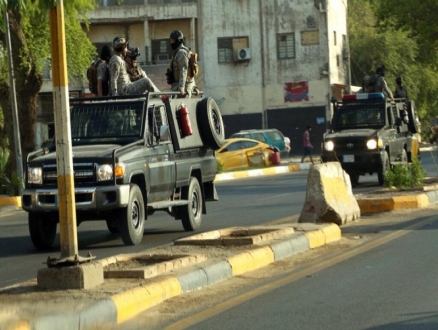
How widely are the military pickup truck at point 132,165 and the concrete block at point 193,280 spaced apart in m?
3.82

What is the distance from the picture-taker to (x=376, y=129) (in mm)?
27562

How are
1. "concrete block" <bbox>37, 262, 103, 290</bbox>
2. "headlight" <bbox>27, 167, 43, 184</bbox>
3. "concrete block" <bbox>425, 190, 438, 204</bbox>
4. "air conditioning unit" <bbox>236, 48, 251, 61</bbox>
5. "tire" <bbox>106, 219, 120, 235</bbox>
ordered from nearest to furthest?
"concrete block" <bbox>37, 262, 103, 290</bbox> → "headlight" <bbox>27, 167, 43, 184</bbox> → "tire" <bbox>106, 219, 120, 235</bbox> → "concrete block" <bbox>425, 190, 438, 204</bbox> → "air conditioning unit" <bbox>236, 48, 251, 61</bbox>

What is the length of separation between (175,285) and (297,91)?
48415mm

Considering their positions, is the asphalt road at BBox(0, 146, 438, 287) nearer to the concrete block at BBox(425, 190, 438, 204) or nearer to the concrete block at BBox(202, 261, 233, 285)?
the concrete block at BBox(202, 261, 233, 285)

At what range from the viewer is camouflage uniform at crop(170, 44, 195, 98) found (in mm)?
17391

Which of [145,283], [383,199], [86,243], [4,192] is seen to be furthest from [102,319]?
[4,192]

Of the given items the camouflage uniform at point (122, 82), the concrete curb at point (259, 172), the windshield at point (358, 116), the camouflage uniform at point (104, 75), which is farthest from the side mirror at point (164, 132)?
the concrete curb at point (259, 172)

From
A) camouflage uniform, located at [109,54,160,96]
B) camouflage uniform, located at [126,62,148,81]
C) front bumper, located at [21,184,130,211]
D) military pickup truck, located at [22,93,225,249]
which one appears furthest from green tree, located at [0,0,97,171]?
front bumper, located at [21,184,130,211]

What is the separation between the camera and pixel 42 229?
49.7ft

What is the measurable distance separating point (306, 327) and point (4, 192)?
66.7ft

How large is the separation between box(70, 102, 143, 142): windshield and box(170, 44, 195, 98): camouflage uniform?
1.63 m

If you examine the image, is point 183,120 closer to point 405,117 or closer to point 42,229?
point 42,229

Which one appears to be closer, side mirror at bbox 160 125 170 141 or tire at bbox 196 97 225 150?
side mirror at bbox 160 125 170 141

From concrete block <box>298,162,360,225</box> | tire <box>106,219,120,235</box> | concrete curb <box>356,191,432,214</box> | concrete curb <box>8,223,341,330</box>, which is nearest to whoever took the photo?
concrete curb <box>8,223,341,330</box>
